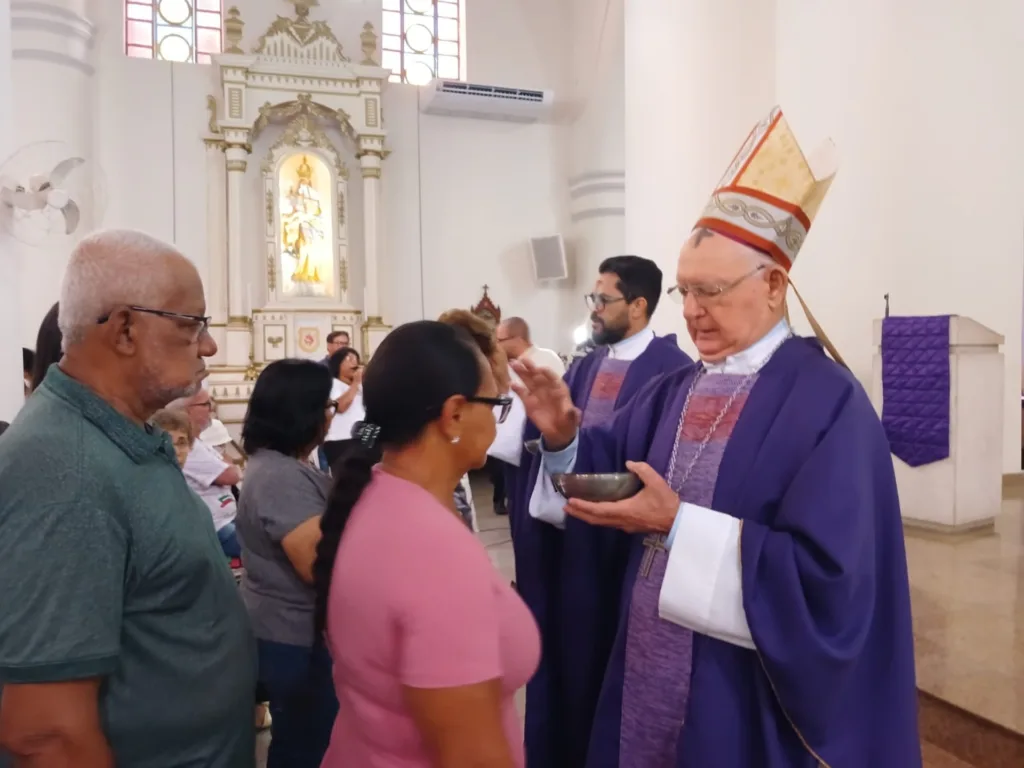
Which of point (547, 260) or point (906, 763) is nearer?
point (906, 763)

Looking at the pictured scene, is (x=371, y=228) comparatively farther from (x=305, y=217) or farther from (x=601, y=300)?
(x=601, y=300)

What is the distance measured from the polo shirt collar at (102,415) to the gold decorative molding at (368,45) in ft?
30.7

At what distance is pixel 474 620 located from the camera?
98 cm

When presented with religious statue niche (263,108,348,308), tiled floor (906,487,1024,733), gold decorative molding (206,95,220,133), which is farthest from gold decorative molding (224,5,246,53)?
Result: tiled floor (906,487,1024,733)

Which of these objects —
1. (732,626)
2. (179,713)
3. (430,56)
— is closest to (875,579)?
(732,626)

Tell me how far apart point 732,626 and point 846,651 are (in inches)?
7.7

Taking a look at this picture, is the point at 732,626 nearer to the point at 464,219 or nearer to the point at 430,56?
the point at 464,219

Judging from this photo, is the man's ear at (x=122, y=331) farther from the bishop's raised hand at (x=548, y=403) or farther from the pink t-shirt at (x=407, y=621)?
the bishop's raised hand at (x=548, y=403)

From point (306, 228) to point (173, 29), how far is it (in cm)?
293

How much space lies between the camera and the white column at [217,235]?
9.17 meters

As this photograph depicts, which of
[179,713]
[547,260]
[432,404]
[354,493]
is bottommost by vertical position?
[179,713]

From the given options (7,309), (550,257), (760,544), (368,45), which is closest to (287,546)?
(760,544)

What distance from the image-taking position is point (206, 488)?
3.19 metres

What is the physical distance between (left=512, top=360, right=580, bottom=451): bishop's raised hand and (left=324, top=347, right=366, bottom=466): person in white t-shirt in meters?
0.69
